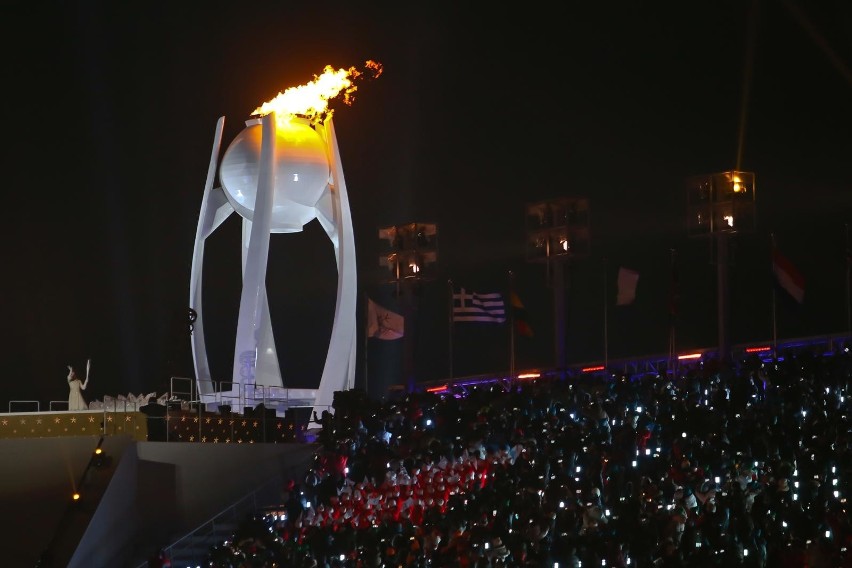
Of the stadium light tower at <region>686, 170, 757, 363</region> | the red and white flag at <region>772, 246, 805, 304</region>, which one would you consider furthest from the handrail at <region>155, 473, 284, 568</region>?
the red and white flag at <region>772, 246, 805, 304</region>

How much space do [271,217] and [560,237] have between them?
255 inches

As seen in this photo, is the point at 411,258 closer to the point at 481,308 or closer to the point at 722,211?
the point at 481,308

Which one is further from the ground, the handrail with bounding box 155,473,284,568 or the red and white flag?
the red and white flag

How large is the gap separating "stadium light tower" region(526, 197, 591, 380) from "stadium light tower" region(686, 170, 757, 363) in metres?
2.84

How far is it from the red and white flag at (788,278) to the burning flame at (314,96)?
1064cm

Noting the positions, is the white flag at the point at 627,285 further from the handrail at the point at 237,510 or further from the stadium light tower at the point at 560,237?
the handrail at the point at 237,510

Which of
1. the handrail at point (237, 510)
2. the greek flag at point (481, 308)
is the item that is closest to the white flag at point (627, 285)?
the greek flag at point (481, 308)

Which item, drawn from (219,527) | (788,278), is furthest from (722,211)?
(219,527)

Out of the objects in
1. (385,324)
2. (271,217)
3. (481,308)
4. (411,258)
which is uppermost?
(271,217)

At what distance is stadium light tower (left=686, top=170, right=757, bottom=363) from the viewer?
27.7m

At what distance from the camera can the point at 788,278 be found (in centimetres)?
2770

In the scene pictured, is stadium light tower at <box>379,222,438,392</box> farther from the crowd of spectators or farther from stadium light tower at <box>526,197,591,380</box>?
the crowd of spectators

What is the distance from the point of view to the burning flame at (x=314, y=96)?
32.6 meters

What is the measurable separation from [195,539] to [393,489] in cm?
408
